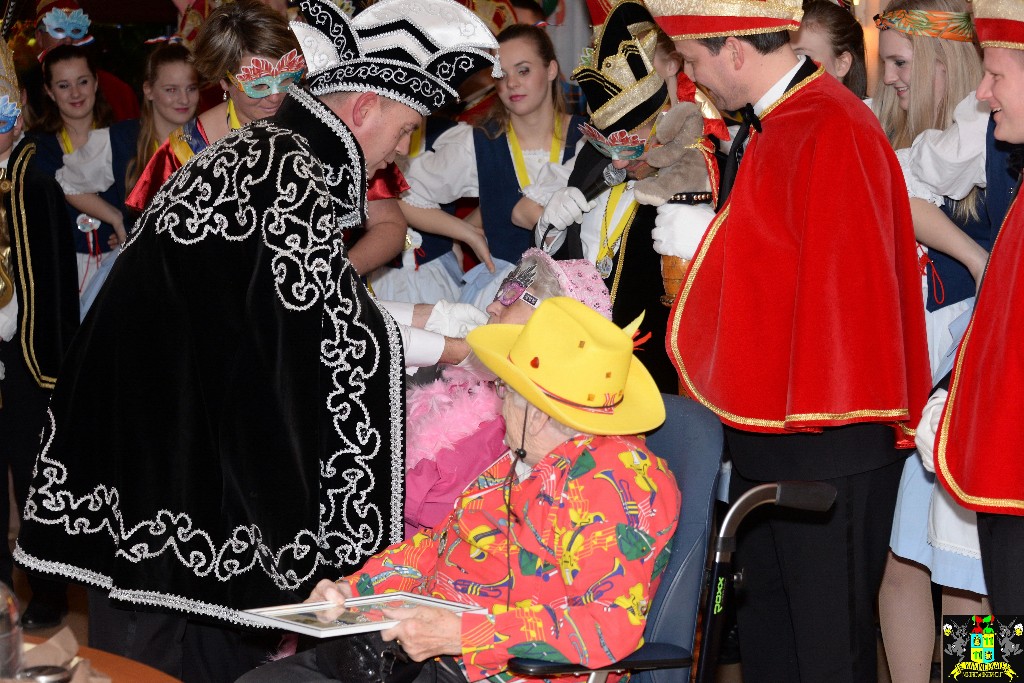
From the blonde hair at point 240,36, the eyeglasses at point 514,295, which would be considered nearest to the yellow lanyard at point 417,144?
the blonde hair at point 240,36

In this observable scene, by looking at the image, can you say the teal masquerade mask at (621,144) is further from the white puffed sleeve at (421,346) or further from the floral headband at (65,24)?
the floral headband at (65,24)

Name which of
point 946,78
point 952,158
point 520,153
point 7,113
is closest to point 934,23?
point 946,78

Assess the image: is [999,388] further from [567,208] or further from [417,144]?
[417,144]

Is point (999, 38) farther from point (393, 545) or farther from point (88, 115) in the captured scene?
→ point (88, 115)

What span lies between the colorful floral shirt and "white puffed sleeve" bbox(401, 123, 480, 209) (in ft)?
7.70

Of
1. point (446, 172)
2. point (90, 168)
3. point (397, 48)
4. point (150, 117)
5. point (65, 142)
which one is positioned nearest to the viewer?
point (397, 48)

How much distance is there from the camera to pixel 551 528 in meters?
2.12

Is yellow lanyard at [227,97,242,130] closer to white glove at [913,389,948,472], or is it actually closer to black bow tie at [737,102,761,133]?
black bow tie at [737,102,761,133]

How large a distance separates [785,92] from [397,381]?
103cm

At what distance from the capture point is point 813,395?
242 cm

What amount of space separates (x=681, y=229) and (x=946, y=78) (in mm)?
901

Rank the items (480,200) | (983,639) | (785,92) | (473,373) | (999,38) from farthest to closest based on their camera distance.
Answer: (480,200) → (473,373) → (785,92) → (999,38) → (983,639)

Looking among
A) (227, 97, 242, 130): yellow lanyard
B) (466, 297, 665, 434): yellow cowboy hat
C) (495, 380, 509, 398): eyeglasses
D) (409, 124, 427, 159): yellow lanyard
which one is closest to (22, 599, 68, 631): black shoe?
(227, 97, 242, 130): yellow lanyard

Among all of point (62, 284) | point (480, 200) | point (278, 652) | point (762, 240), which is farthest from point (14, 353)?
point (762, 240)
